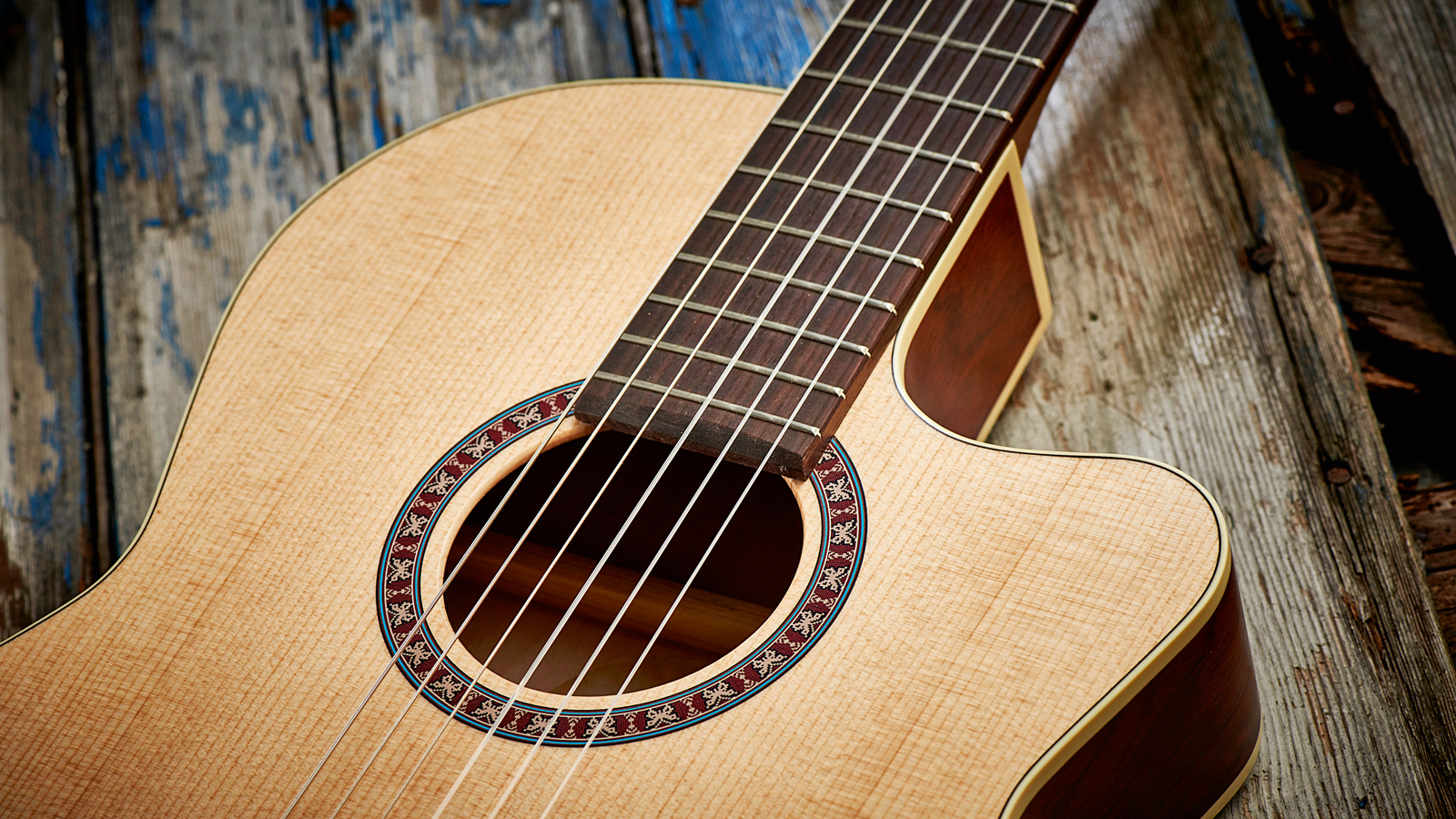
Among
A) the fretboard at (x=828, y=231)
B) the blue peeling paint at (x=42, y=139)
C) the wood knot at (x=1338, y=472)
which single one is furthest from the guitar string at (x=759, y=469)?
the blue peeling paint at (x=42, y=139)

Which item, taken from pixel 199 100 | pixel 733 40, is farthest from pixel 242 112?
pixel 733 40

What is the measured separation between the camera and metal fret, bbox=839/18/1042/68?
1083 millimetres

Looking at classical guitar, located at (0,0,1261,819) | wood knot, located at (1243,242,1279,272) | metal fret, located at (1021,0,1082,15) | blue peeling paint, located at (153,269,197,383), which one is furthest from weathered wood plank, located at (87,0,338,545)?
wood knot, located at (1243,242,1279,272)

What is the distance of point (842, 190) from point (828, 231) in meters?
0.05

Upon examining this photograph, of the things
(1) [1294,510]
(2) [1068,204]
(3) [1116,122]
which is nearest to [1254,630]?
(1) [1294,510]

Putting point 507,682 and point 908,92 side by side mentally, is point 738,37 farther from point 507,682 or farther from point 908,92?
point 507,682

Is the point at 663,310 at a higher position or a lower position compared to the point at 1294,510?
higher

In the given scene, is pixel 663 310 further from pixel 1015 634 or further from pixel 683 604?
pixel 1015 634

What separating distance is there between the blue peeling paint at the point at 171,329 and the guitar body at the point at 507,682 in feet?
1.21

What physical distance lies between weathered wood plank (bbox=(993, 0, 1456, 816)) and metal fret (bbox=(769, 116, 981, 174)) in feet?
1.10

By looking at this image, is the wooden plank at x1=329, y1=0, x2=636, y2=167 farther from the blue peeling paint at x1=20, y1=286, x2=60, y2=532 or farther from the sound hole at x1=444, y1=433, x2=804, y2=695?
the sound hole at x1=444, y1=433, x2=804, y2=695

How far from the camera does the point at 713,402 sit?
904mm

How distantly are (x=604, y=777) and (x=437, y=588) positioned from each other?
21cm

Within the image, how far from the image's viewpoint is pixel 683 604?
40.0 inches
